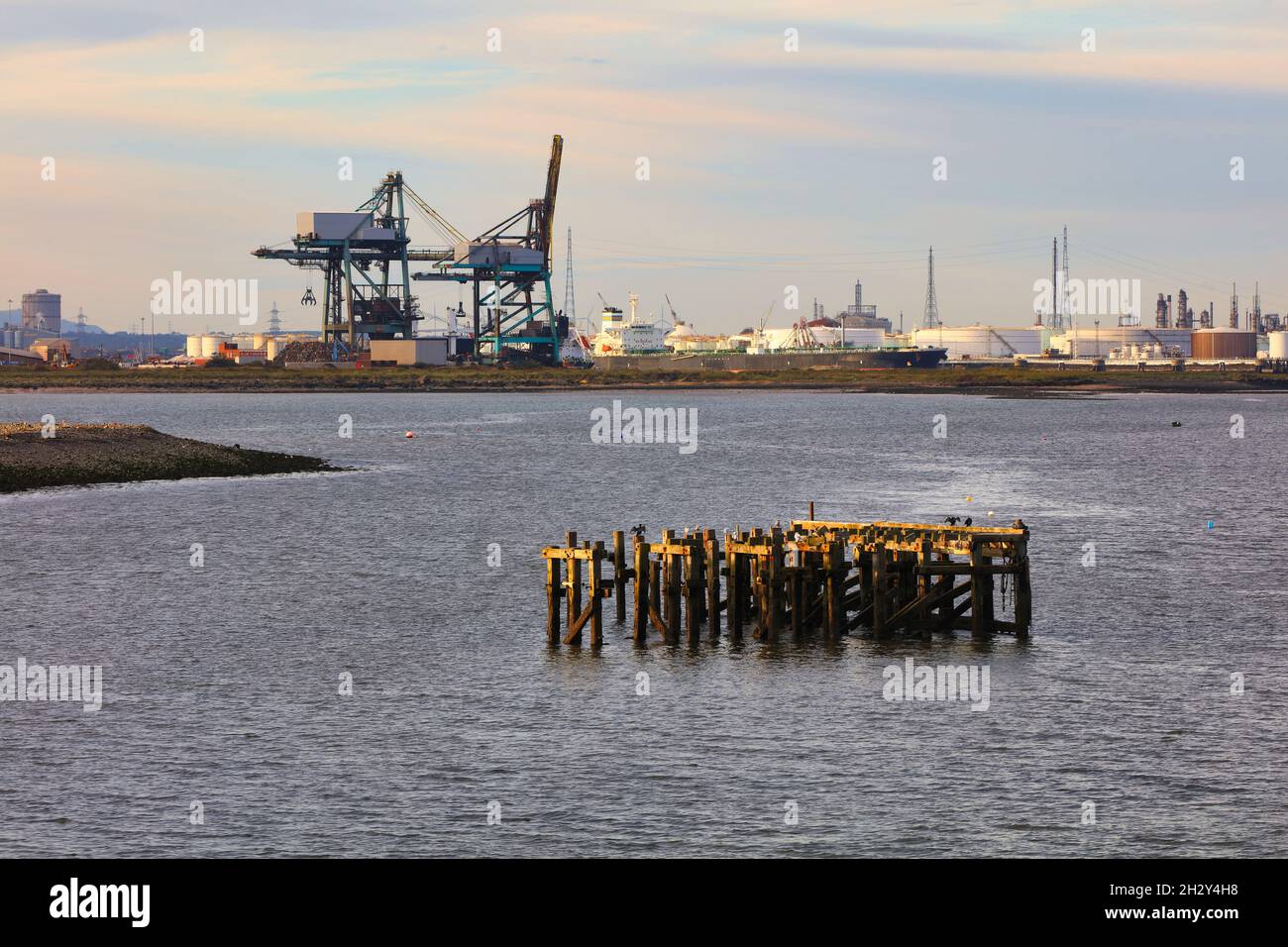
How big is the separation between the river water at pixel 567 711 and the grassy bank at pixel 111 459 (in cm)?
1203

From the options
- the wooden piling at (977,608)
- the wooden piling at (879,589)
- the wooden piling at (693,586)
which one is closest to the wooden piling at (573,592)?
the wooden piling at (693,586)

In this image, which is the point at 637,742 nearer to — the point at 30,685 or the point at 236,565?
the point at 30,685

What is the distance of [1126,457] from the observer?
354ft

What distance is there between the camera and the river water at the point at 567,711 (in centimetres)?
2297

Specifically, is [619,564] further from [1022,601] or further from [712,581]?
[1022,601]

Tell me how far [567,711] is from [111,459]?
200 feet

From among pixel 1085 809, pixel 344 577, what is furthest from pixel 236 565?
pixel 1085 809

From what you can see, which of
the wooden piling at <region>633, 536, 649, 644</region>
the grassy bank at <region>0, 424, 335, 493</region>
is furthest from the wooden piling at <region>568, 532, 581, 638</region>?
the grassy bank at <region>0, 424, 335, 493</region>

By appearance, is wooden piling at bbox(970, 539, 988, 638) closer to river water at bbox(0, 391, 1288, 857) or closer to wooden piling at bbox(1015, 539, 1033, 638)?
river water at bbox(0, 391, 1288, 857)

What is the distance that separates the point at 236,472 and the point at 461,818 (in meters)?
65.9

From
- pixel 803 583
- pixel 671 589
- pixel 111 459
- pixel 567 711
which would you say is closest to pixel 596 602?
pixel 671 589

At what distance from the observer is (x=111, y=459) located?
8425cm

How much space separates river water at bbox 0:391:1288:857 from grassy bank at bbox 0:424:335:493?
1203cm

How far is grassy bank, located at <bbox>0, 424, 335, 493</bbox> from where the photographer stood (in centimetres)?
7856
